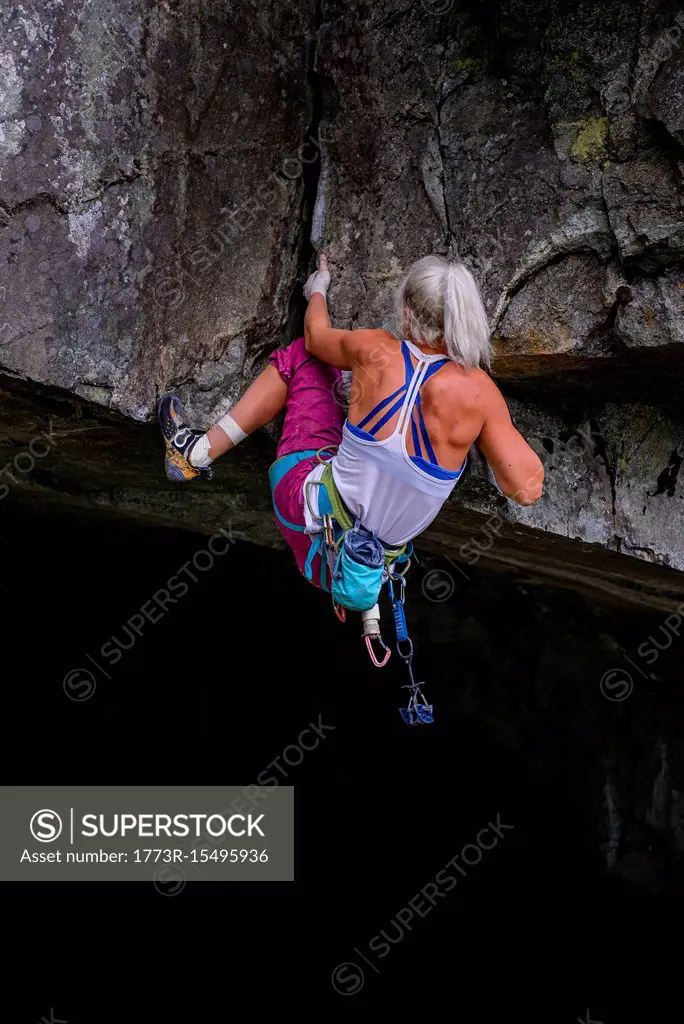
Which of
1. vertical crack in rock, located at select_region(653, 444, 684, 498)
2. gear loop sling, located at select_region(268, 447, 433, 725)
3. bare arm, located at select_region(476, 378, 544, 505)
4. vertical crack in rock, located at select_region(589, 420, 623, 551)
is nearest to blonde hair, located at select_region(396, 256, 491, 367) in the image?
bare arm, located at select_region(476, 378, 544, 505)

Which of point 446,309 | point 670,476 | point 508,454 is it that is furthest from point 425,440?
point 670,476

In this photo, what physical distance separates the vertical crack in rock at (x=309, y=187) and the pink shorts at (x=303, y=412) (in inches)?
15.9

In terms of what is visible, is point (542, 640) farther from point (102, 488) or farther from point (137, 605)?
point (102, 488)

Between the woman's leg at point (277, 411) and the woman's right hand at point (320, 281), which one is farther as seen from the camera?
the woman's right hand at point (320, 281)

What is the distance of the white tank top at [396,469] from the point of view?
8.77 ft

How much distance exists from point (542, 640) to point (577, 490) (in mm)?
2515

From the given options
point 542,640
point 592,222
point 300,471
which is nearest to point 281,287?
point 300,471

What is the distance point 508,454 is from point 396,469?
27 cm

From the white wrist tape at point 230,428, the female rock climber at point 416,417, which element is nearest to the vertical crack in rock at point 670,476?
the female rock climber at point 416,417

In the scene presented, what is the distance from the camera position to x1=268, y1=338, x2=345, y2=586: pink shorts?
3039mm

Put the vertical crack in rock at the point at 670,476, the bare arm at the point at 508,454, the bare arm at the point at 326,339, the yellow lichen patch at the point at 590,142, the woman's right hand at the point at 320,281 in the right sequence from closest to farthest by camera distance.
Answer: the bare arm at the point at 508,454 < the bare arm at the point at 326,339 < the yellow lichen patch at the point at 590,142 < the woman's right hand at the point at 320,281 < the vertical crack in rock at the point at 670,476

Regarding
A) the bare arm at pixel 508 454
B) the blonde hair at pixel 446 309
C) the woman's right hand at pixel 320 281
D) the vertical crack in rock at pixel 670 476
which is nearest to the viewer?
the blonde hair at pixel 446 309

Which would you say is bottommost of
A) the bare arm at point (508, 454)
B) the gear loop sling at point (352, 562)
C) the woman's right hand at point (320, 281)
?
the gear loop sling at point (352, 562)

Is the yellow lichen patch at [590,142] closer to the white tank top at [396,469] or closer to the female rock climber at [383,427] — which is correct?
the female rock climber at [383,427]
